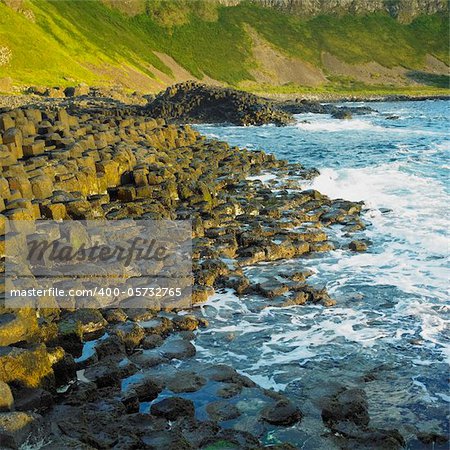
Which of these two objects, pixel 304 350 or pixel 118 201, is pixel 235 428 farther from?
pixel 118 201

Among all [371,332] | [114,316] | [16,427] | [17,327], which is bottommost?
[371,332]

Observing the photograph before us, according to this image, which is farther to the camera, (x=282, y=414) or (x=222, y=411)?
(x=222, y=411)

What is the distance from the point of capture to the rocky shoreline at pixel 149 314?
7484mm

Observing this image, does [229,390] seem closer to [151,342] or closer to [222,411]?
[222,411]

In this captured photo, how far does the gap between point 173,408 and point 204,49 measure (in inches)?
6457

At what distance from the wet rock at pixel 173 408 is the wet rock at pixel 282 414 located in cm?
111

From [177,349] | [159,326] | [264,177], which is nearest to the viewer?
[177,349]

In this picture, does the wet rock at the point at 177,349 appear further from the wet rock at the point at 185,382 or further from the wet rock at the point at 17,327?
the wet rock at the point at 17,327

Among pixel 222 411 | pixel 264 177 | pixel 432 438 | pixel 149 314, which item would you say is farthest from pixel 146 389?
pixel 264 177

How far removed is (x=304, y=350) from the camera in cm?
1029

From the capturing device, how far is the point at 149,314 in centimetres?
1120

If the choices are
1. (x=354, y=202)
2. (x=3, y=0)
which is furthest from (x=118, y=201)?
(x=3, y=0)

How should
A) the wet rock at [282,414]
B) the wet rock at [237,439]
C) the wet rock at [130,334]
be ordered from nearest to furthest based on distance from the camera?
the wet rock at [237,439], the wet rock at [282,414], the wet rock at [130,334]

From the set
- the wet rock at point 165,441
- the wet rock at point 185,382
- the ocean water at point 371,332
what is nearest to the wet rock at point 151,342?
the ocean water at point 371,332
